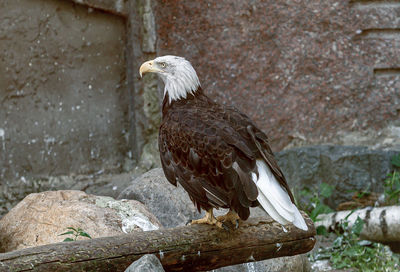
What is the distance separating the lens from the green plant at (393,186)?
5359 mm

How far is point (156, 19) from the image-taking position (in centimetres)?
548

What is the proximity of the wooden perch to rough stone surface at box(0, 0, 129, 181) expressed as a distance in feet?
7.19

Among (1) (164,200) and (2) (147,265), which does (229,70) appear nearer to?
(1) (164,200)

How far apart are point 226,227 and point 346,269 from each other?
1605mm

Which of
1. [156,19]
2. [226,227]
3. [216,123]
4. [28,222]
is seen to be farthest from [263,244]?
[156,19]

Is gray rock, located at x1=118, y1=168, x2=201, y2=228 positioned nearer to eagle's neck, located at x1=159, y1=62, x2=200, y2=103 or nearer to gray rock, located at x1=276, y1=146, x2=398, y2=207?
eagle's neck, located at x1=159, y1=62, x2=200, y2=103

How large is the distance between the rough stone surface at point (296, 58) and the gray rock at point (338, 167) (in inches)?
4.7

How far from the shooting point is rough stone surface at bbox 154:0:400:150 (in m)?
5.50

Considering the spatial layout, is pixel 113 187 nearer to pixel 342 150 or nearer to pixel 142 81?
pixel 142 81

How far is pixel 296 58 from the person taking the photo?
5590 millimetres

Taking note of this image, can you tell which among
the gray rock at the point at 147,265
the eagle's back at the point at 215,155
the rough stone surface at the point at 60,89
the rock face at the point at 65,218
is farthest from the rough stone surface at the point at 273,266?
the rough stone surface at the point at 60,89

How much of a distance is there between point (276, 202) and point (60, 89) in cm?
261

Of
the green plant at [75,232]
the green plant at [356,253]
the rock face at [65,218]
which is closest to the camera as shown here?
the green plant at [75,232]

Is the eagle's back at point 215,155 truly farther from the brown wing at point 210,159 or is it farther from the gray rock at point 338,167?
the gray rock at point 338,167
